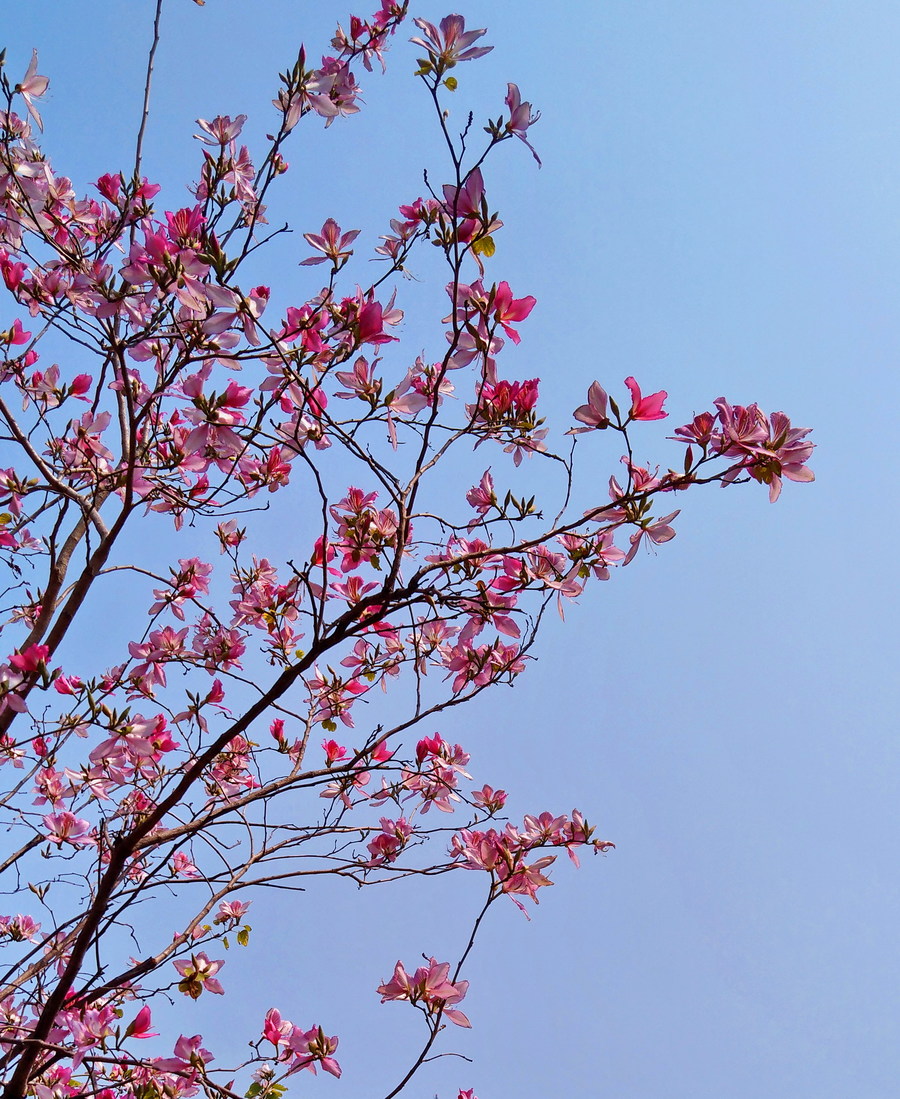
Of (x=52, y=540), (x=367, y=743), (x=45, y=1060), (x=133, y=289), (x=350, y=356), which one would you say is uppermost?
(x=133, y=289)

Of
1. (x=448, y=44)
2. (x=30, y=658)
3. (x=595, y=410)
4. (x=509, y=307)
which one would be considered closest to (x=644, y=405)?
(x=595, y=410)

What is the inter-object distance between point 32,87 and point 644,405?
1870mm

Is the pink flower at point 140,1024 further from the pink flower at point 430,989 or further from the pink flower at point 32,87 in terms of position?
the pink flower at point 32,87

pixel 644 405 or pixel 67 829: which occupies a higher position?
pixel 644 405

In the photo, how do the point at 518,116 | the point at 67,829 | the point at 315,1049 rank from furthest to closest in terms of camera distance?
the point at 67,829
the point at 315,1049
the point at 518,116

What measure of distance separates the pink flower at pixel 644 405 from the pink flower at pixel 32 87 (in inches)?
71.1

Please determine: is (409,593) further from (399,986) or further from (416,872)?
(399,986)

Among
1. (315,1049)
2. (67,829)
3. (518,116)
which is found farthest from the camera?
(67,829)

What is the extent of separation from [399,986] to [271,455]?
1.47 m

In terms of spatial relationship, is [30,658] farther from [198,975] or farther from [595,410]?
[595,410]

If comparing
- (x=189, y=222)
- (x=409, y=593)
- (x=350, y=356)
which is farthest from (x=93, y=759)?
(x=189, y=222)

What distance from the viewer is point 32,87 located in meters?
2.12

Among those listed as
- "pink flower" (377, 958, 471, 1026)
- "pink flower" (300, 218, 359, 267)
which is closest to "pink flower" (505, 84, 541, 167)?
"pink flower" (300, 218, 359, 267)

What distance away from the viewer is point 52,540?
2.31 m
